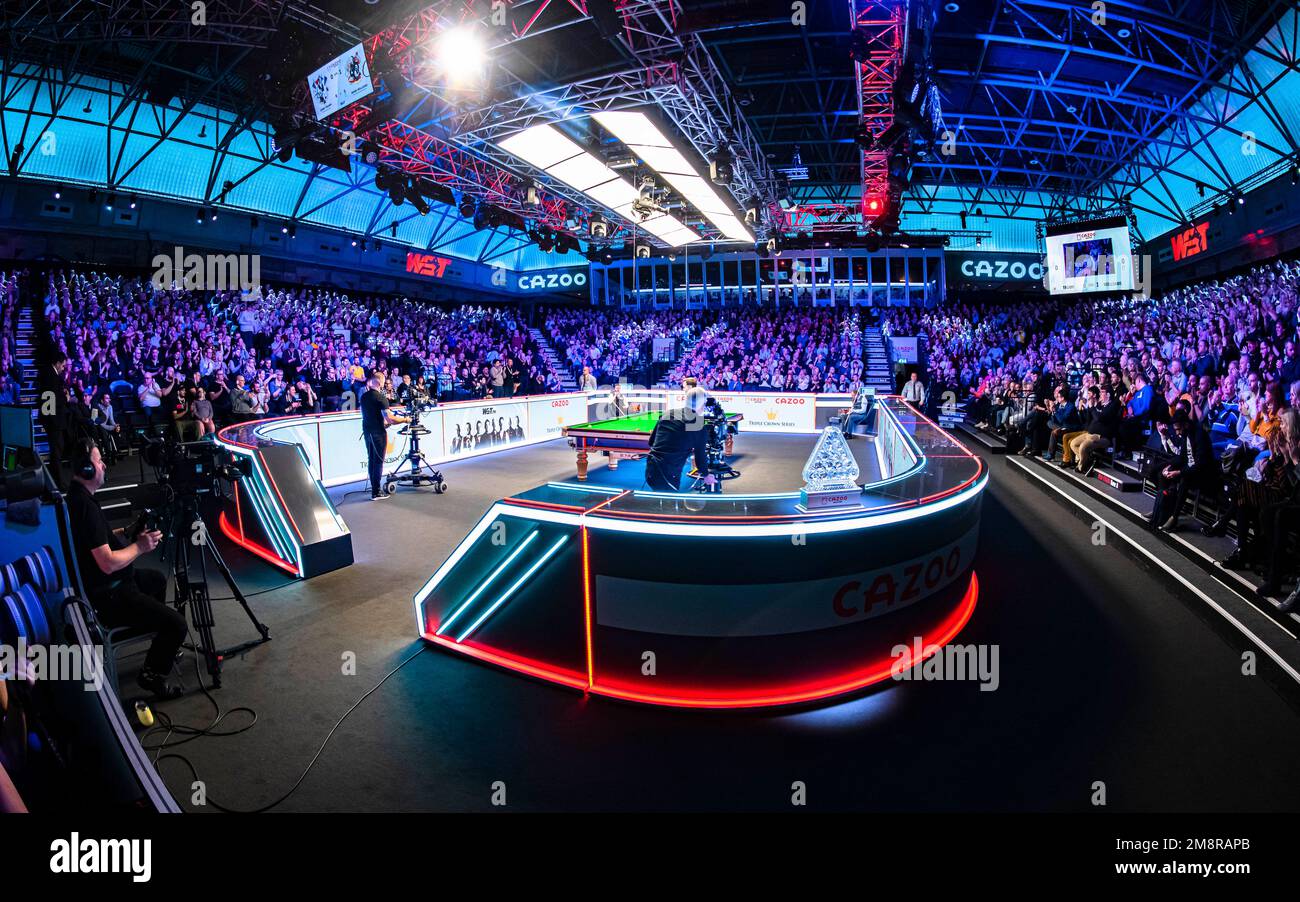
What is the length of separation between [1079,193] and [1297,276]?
10765mm

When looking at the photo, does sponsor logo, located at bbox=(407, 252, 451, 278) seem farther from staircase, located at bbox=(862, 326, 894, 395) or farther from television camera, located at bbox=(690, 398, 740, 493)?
television camera, located at bbox=(690, 398, 740, 493)

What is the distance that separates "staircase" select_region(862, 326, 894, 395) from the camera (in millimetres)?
22656

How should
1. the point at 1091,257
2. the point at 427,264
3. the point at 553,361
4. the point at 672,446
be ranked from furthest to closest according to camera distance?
the point at 427,264 → the point at 553,361 → the point at 1091,257 → the point at 672,446

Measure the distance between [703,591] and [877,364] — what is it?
2257cm

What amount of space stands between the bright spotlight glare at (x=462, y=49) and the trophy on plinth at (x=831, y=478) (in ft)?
23.4

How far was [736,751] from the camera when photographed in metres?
3.04

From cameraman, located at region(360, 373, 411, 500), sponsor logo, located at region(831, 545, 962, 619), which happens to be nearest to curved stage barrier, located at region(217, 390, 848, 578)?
cameraman, located at region(360, 373, 411, 500)

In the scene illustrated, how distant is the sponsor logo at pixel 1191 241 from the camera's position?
1864cm

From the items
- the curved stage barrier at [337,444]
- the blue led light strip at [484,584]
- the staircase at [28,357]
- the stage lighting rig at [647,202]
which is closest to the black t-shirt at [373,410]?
the curved stage barrier at [337,444]

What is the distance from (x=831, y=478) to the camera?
5.85m

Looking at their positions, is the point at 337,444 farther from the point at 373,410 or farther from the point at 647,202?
the point at 647,202

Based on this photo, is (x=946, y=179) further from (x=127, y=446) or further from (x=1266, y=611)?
(x=127, y=446)

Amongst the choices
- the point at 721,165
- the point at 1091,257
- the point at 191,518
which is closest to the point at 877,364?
the point at 1091,257

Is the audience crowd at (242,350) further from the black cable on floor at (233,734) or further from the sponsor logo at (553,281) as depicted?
the sponsor logo at (553,281)
